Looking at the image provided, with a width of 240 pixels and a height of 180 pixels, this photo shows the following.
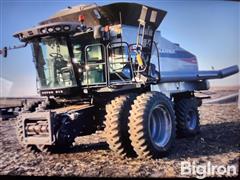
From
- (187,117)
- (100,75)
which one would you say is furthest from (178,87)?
(100,75)

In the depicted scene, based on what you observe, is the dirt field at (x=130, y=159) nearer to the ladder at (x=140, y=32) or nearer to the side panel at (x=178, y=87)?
the side panel at (x=178, y=87)

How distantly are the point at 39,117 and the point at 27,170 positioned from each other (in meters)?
0.66

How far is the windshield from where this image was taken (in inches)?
199

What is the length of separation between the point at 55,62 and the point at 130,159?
5.09 ft

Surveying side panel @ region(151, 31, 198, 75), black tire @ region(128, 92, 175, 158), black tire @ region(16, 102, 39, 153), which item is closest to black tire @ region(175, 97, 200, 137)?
side panel @ region(151, 31, 198, 75)

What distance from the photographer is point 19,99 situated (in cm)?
548

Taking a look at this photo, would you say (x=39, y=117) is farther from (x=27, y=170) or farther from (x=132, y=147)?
(x=132, y=147)

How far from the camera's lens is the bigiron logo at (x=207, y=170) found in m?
4.05

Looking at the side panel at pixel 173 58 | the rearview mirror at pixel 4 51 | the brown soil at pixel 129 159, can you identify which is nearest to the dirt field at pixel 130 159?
the brown soil at pixel 129 159

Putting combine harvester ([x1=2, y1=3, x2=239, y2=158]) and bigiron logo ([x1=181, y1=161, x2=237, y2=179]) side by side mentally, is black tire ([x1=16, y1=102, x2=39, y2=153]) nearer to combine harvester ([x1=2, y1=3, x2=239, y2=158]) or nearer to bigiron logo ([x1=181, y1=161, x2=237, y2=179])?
combine harvester ([x1=2, y1=3, x2=239, y2=158])

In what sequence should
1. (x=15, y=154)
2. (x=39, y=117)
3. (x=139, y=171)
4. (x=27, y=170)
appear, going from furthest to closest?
(x=15, y=154) < (x=39, y=117) < (x=27, y=170) < (x=139, y=171)

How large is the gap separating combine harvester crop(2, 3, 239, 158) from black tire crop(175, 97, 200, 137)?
32.3 inches

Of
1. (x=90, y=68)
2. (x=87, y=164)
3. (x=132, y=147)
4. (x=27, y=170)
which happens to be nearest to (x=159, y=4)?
(x=90, y=68)

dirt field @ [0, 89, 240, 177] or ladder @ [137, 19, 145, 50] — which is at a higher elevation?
ladder @ [137, 19, 145, 50]
